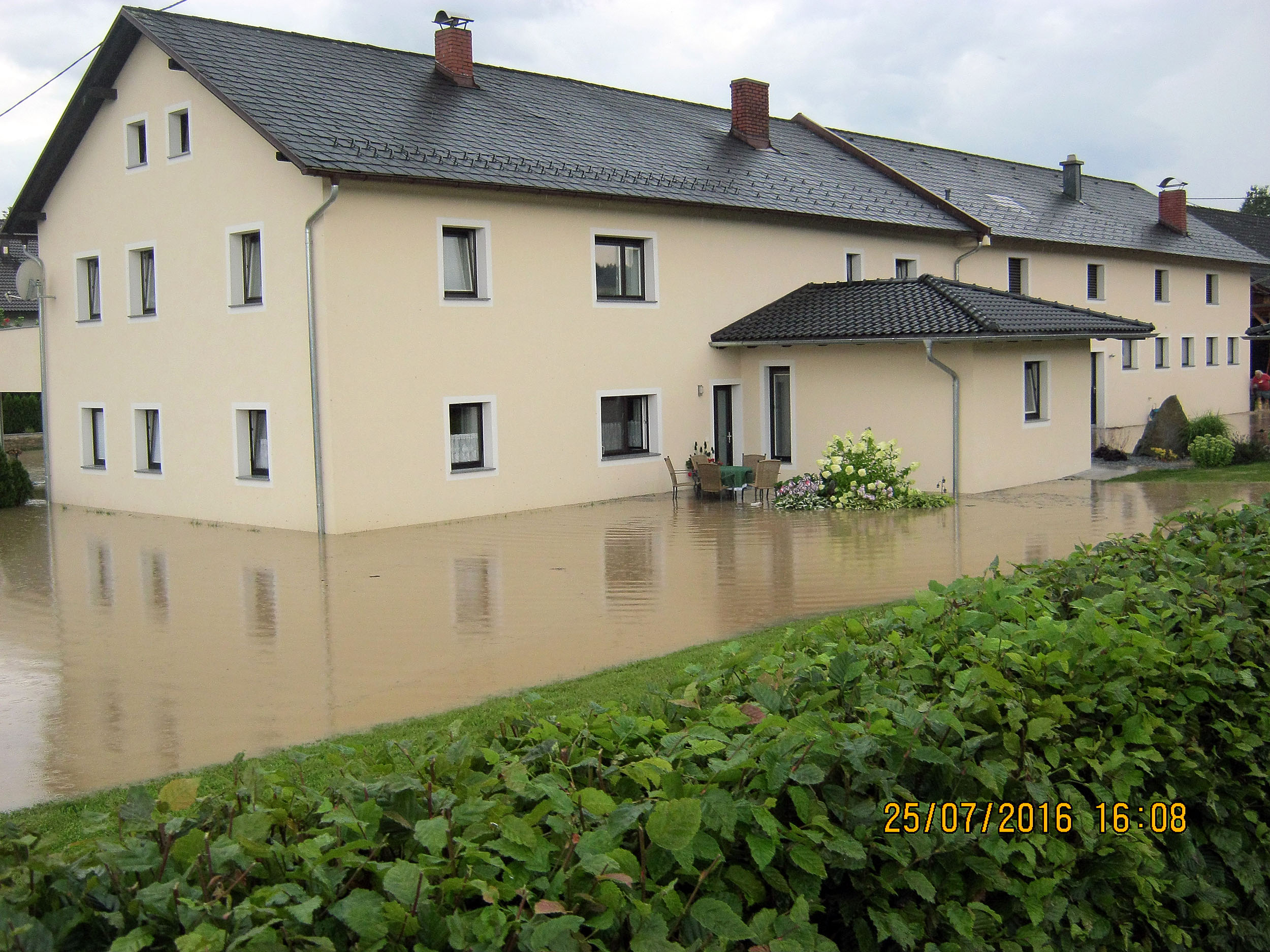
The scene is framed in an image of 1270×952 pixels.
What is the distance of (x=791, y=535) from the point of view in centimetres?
1633

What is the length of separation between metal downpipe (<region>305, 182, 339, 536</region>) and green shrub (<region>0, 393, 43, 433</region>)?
24374 millimetres

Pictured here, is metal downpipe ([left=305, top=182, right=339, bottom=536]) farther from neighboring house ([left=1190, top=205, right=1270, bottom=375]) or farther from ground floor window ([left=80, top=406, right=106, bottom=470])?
neighboring house ([left=1190, top=205, right=1270, bottom=375])

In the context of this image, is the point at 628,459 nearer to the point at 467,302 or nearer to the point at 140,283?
the point at 467,302

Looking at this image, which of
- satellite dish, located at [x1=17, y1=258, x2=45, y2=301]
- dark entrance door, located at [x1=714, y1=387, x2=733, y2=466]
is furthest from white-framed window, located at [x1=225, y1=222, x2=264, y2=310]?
dark entrance door, located at [x1=714, y1=387, x2=733, y2=466]

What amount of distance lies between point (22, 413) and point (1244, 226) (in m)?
47.1

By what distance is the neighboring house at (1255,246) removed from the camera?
4597 cm

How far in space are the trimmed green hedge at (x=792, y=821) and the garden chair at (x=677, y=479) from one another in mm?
16161

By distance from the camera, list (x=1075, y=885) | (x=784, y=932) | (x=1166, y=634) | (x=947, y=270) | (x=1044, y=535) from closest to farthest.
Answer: (x=784, y=932)
(x=1075, y=885)
(x=1166, y=634)
(x=1044, y=535)
(x=947, y=270)

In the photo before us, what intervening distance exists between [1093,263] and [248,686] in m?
29.9

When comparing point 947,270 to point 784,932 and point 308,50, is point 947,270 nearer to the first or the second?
Result: point 308,50

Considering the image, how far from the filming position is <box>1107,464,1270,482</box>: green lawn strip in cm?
2161

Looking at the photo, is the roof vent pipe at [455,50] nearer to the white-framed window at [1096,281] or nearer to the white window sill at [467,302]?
the white window sill at [467,302]

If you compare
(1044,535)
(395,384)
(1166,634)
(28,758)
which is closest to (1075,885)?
(1166,634)

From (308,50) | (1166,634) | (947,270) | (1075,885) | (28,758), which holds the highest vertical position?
(308,50)
